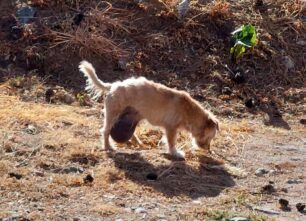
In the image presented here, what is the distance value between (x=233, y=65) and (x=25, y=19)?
11.1 ft

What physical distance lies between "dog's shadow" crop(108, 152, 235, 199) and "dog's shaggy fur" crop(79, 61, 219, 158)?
0.33 metres

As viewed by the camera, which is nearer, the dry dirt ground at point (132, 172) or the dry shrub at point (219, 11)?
the dry dirt ground at point (132, 172)

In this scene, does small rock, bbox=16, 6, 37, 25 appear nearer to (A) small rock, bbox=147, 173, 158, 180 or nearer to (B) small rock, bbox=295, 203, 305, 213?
(A) small rock, bbox=147, 173, 158, 180

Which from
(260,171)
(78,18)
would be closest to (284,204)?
(260,171)

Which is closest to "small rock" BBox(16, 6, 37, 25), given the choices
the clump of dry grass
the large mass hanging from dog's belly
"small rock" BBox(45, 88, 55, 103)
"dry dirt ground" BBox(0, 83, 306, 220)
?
"small rock" BBox(45, 88, 55, 103)

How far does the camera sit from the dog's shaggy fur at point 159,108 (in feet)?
24.1

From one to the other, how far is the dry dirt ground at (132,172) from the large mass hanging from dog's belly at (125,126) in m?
0.15

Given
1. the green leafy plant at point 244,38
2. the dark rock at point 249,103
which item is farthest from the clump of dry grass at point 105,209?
the green leafy plant at point 244,38

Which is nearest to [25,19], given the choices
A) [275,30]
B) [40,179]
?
[275,30]

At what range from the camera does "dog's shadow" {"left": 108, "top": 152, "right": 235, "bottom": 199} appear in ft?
21.1

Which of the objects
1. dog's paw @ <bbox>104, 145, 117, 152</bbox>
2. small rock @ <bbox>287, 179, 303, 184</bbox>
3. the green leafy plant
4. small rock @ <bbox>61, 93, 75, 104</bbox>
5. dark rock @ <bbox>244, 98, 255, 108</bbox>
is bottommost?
small rock @ <bbox>287, 179, 303, 184</bbox>

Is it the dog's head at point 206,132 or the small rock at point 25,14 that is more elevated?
the small rock at point 25,14

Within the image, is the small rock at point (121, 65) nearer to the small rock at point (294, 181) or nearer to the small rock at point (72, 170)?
the small rock at point (72, 170)

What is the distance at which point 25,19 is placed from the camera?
10.8m
